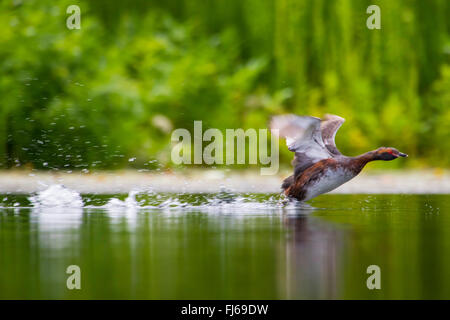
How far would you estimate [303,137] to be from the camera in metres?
8.42

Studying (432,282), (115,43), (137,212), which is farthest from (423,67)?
(432,282)

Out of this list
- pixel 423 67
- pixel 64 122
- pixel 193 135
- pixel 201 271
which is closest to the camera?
pixel 201 271

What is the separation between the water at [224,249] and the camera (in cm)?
448

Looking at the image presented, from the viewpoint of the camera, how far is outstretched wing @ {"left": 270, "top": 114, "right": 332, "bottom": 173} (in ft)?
26.9

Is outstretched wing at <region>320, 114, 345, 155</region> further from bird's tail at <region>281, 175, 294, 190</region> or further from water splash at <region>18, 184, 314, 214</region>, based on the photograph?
water splash at <region>18, 184, 314, 214</region>

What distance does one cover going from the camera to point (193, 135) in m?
13.4

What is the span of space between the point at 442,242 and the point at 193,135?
7749 mm

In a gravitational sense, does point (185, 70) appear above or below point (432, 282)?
above

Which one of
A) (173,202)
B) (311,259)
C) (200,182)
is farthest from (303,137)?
(200,182)

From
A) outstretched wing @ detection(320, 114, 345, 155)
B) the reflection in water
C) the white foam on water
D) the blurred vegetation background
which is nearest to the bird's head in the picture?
outstretched wing @ detection(320, 114, 345, 155)

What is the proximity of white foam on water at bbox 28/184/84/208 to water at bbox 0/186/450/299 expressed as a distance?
3 cm

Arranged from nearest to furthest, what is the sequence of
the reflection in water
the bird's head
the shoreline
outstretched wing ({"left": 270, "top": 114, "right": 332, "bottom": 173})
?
the reflection in water < outstretched wing ({"left": 270, "top": 114, "right": 332, "bottom": 173}) < the bird's head < the shoreline

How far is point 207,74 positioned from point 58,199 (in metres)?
4.93

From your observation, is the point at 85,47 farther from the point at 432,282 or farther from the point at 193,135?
the point at 432,282
